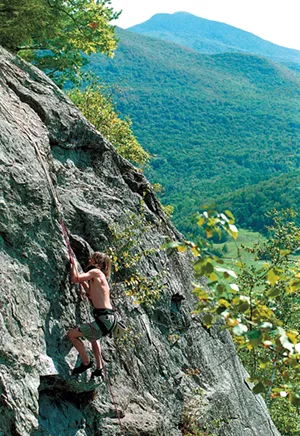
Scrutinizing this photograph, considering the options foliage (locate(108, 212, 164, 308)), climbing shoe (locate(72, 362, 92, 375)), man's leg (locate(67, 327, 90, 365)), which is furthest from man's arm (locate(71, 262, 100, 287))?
foliage (locate(108, 212, 164, 308))

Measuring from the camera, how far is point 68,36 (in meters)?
20.5

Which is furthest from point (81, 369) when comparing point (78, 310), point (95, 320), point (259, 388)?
point (259, 388)

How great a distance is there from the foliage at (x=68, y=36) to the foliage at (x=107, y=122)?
7844mm

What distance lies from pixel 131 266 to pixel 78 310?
286cm

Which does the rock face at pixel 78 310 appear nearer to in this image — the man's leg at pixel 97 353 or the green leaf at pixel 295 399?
the man's leg at pixel 97 353

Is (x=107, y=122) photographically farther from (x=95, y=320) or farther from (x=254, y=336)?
(x=254, y=336)

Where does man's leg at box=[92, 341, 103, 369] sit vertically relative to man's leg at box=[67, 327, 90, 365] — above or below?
below

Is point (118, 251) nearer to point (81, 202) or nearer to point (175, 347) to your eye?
point (81, 202)

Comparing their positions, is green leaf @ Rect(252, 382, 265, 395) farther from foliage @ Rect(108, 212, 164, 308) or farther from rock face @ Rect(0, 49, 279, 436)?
foliage @ Rect(108, 212, 164, 308)

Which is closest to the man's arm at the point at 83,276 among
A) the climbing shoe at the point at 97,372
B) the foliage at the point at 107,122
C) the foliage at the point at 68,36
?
the climbing shoe at the point at 97,372

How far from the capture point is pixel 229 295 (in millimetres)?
6754

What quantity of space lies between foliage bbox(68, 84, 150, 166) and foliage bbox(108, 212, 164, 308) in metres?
17.9

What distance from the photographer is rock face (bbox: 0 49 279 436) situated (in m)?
9.98

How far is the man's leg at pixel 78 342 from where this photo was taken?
10773 mm
